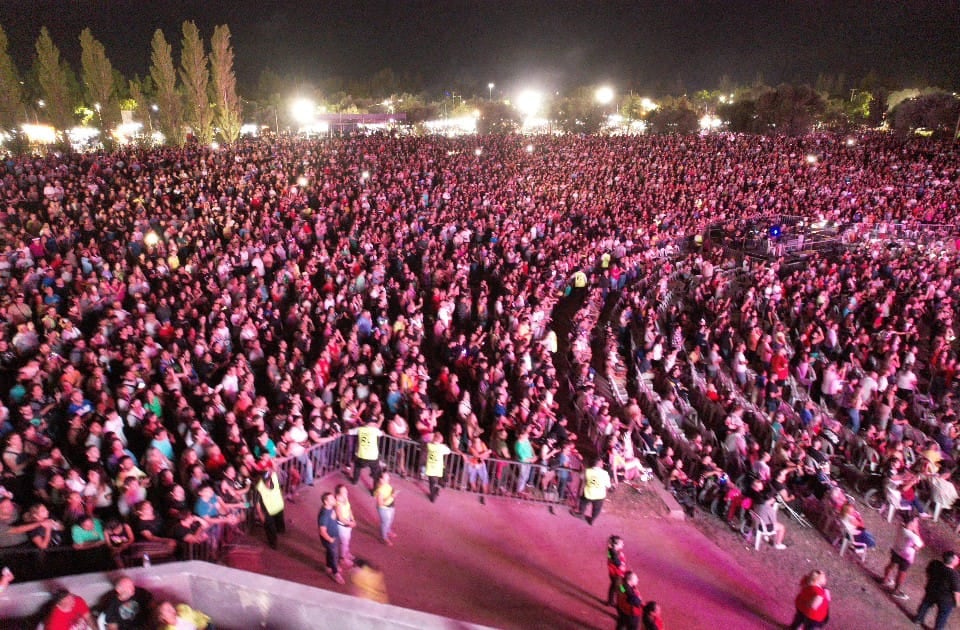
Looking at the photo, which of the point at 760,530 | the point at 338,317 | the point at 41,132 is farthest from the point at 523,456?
the point at 41,132

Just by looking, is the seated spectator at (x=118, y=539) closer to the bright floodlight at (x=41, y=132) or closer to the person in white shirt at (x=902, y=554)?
the person in white shirt at (x=902, y=554)

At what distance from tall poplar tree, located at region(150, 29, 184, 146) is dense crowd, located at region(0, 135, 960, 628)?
30499mm

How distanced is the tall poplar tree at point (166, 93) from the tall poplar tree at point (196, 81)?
1.17m

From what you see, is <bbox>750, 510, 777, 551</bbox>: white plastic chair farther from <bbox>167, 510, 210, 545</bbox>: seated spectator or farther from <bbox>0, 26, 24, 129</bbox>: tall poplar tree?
<bbox>0, 26, 24, 129</bbox>: tall poplar tree

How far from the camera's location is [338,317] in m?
12.1

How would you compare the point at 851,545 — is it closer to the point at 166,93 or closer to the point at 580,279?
the point at 580,279

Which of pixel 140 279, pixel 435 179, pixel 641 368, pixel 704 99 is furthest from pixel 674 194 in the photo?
pixel 704 99

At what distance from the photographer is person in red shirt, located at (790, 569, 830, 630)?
20.4 feet

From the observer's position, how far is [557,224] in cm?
2073

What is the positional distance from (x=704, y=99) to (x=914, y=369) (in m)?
114

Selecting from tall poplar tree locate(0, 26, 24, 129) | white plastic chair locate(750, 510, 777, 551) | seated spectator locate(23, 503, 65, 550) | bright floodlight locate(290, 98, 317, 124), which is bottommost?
white plastic chair locate(750, 510, 777, 551)

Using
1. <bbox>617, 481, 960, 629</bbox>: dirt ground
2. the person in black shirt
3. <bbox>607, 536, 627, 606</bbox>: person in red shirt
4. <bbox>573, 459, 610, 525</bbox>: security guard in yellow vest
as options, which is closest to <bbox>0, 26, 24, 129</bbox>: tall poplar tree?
<bbox>573, 459, 610, 525</bbox>: security guard in yellow vest

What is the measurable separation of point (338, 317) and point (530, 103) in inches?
3256

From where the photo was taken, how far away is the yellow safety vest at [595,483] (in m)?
7.95
